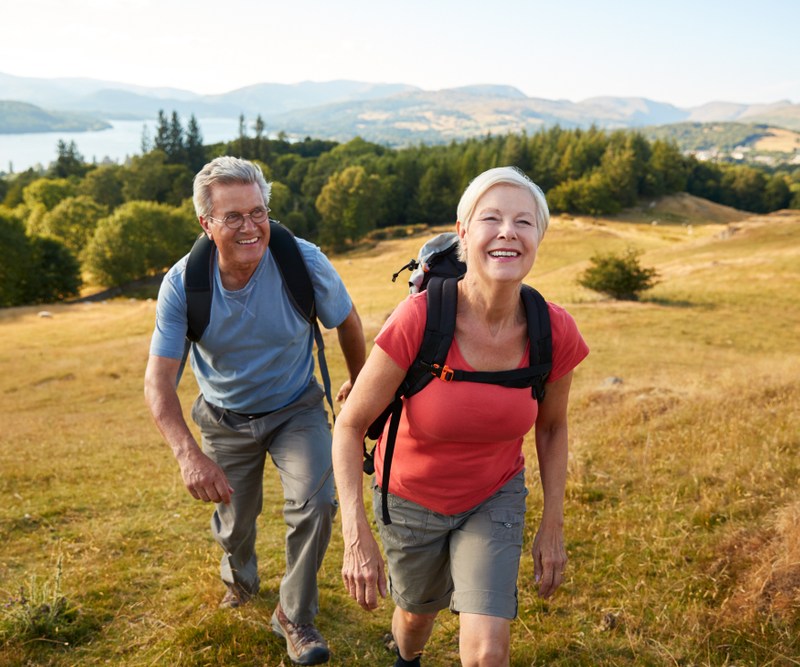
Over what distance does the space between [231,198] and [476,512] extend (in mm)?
2289

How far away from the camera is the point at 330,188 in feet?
275

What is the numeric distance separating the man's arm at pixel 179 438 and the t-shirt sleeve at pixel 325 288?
930 mm

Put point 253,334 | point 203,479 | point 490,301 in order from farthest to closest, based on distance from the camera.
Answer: point 253,334, point 203,479, point 490,301

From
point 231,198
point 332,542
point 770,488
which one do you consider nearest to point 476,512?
point 231,198

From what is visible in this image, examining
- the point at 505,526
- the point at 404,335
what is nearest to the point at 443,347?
the point at 404,335

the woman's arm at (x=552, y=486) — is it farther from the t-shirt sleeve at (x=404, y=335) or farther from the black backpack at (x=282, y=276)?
the black backpack at (x=282, y=276)

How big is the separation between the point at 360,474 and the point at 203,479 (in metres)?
1.07

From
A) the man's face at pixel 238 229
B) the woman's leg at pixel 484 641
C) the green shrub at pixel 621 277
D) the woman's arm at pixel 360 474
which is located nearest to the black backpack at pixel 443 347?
the woman's arm at pixel 360 474

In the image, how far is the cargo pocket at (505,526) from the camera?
3.03 m

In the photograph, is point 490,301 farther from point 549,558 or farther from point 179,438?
point 179,438

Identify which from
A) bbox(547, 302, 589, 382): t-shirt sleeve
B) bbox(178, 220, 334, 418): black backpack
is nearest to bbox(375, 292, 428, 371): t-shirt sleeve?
bbox(547, 302, 589, 382): t-shirt sleeve

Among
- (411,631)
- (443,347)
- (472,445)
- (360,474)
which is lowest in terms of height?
(411,631)

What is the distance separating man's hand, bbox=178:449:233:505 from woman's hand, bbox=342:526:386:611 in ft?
3.40

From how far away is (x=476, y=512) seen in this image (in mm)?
3104
